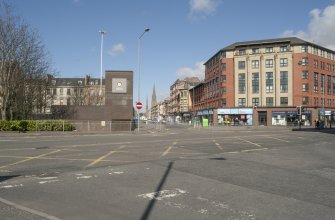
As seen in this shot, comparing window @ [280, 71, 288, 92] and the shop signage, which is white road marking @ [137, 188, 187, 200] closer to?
the shop signage

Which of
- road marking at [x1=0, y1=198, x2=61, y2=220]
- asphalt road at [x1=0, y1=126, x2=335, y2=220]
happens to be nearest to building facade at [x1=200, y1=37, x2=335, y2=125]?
asphalt road at [x1=0, y1=126, x2=335, y2=220]

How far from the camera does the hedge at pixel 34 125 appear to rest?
1244 inches

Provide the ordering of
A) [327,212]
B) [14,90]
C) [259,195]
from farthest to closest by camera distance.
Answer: [14,90] < [259,195] < [327,212]

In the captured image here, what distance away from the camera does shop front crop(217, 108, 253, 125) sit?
252 ft

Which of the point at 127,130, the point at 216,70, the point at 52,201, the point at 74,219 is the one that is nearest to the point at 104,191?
the point at 52,201

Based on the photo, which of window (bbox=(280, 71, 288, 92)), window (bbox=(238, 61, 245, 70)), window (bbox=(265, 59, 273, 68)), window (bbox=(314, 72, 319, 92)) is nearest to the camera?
window (bbox=(280, 71, 288, 92))

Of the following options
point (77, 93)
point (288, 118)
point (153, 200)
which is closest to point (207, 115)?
point (288, 118)

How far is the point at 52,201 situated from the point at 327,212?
209 inches

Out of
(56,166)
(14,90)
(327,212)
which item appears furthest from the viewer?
(14,90)

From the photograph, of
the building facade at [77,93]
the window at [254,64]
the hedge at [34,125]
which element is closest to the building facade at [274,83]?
the window at [254,64]

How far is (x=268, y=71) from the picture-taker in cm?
7744

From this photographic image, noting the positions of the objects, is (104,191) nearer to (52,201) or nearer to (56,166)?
(52,201)

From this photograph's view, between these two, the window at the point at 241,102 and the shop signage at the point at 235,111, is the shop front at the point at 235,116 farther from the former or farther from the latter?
the window at the point at 241,102

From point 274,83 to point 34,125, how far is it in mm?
57432
